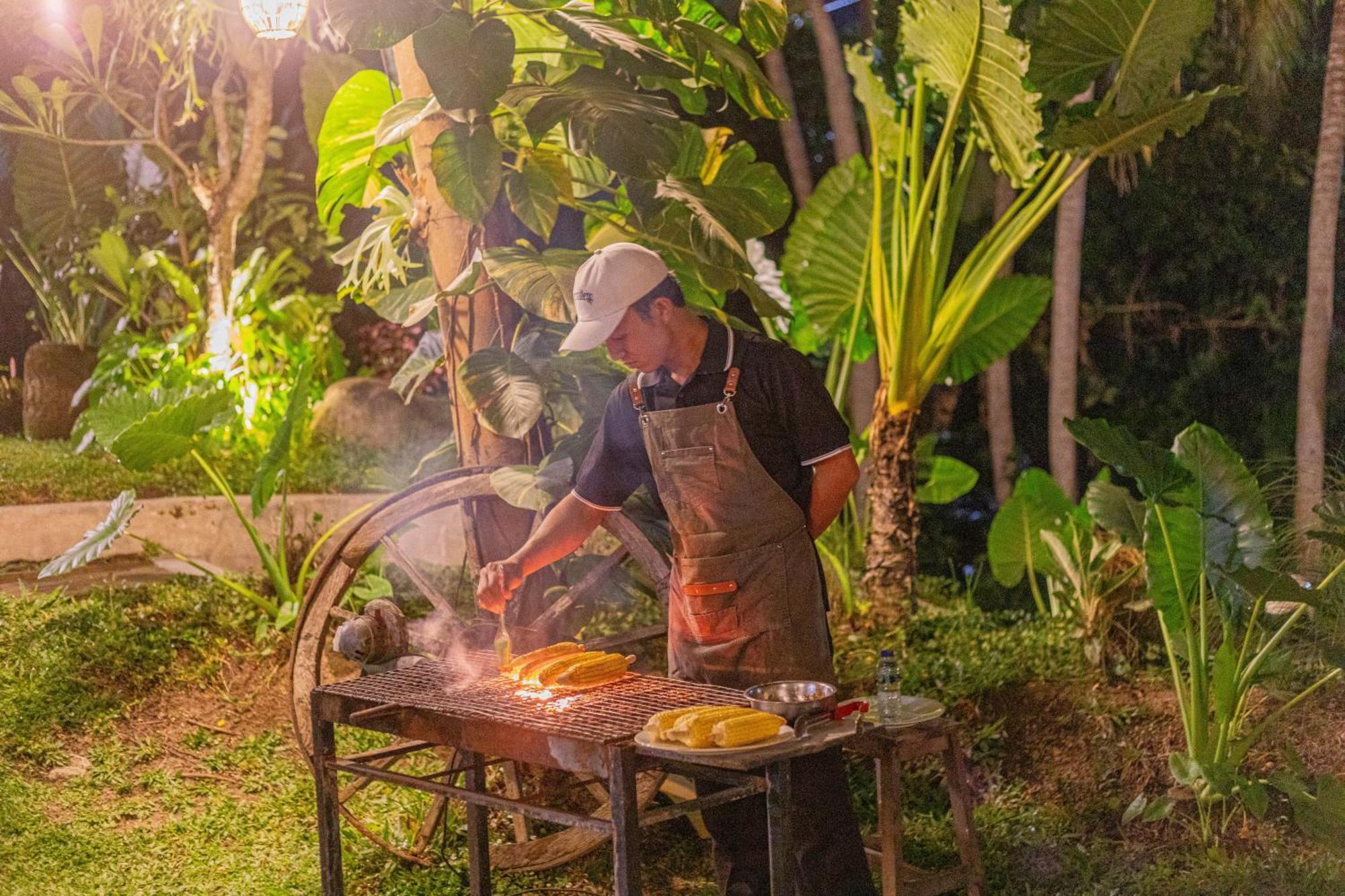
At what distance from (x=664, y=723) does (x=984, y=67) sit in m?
3.63

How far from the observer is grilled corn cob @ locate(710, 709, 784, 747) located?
2691mm

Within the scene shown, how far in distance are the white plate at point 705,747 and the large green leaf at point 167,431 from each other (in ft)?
10.1

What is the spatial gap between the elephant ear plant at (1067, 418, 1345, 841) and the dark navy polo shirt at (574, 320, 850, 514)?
1.16 m

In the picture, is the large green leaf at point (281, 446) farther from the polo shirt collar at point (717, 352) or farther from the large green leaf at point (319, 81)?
the large green leaf at point (319, 81)

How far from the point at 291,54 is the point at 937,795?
7.09m

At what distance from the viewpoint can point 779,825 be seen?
277 cm

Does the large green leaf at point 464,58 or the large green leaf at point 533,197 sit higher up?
the large green leaf at point 464,58

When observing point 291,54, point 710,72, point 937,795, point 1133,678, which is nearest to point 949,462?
point 1133,678

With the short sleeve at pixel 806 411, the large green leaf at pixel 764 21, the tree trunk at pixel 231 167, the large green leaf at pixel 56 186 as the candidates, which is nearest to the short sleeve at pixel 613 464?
the short sleeve at pixel 806 411

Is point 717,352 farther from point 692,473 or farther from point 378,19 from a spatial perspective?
point 378,19

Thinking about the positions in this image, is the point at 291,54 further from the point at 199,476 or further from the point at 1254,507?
the point at 1254,507

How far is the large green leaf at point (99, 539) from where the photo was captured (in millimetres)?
5090

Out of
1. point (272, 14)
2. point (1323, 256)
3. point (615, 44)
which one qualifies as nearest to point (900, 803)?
point (615, 44)

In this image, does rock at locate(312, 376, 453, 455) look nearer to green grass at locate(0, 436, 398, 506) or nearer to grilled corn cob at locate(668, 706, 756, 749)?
green grass at locate(0, 436, 398, 506)
